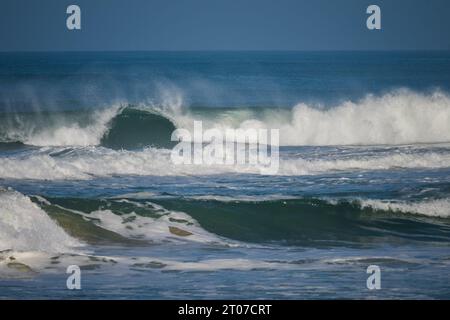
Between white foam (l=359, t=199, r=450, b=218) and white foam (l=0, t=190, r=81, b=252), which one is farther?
white foam (l=359, t=199, r=450, b=218)

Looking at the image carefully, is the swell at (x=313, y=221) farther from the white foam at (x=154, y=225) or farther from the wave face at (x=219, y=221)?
the white foam at (x=154, y=225)

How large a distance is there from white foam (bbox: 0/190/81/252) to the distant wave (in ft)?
35.2

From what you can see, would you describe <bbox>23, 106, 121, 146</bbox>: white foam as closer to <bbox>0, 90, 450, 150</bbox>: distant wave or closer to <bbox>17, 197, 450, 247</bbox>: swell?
Answer: <bbox>0, 90, 450, 150</bbox>: distant wave

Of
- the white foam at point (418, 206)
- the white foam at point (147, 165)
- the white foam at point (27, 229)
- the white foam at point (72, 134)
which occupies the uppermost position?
the white foam at point (72, 134)

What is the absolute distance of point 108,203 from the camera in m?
15.7

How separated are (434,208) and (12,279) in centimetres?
822

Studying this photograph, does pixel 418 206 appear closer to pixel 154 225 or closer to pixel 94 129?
pixel 154 225

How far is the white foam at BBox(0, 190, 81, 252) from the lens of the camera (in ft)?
40.4

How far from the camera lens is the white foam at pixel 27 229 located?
1231cm

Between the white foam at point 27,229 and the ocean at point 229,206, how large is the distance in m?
0.03

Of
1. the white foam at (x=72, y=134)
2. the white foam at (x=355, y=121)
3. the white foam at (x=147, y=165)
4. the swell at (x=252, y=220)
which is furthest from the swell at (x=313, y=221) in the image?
the white foam at (x=72, y=134)

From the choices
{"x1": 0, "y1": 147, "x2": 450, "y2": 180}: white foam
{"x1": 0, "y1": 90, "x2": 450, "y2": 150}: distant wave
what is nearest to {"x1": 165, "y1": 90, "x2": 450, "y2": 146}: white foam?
{"x1": 0, "y1": 90, "x2": 450, "y2": 150}: distant wave
